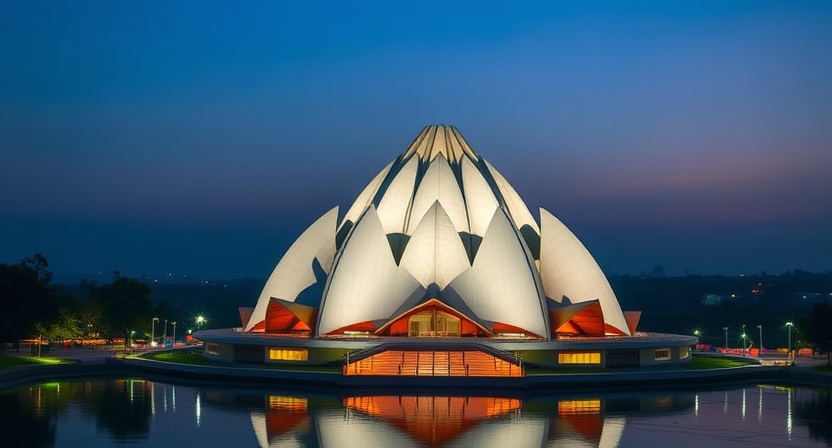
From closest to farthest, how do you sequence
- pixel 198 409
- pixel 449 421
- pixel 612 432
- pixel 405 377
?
1. pixel 612 432
2. pixel 449 421
3. pixel 198 409
4. pixel 405 377

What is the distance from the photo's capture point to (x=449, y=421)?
2984 centimetres

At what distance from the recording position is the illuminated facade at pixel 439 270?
45.8 m

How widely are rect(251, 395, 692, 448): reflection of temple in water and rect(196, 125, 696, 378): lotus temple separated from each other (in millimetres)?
5517

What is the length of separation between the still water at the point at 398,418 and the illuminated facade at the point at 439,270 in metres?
8.22

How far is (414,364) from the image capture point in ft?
134

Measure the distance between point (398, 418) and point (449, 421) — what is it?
154cm

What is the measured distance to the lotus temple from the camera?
4328 cm

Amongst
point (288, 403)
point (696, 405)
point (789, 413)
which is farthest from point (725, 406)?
point (288, 403)

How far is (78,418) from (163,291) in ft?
480

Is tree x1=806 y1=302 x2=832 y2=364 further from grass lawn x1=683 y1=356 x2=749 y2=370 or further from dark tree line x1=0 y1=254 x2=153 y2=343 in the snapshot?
dark tree line x1=0 y1=254 x2=153 y2=343

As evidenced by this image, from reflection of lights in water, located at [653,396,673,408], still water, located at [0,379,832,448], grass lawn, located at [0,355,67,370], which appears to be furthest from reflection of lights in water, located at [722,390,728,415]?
grass lawn, located at [0,355,67,370]

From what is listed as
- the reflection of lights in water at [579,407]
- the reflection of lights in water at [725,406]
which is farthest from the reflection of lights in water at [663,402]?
the reflection of lights in water at [579,407]

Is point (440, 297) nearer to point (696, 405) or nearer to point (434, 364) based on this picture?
point (434, 364)

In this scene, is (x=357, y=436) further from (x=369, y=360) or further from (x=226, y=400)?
(x=369, y=360)
